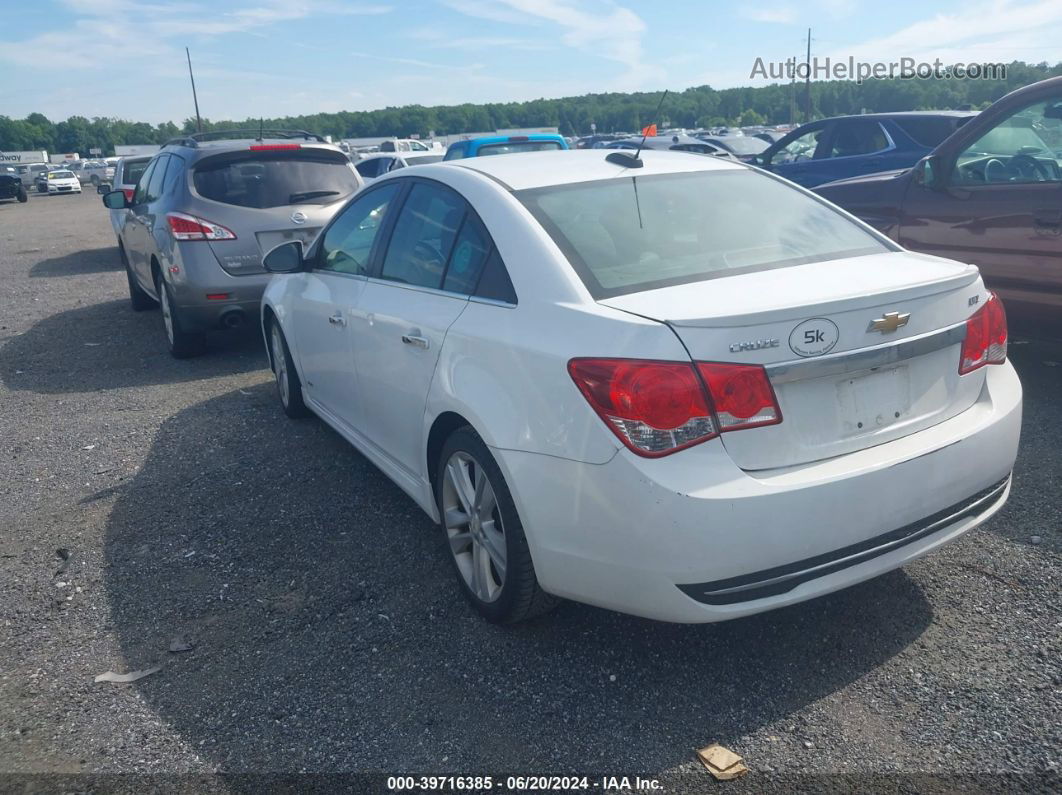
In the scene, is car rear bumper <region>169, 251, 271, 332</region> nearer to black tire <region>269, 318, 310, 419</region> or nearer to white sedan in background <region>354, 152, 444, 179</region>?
black tire <region>269, 318, 310, 419</region>

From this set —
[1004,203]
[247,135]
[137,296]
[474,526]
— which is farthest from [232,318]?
[1004,203]

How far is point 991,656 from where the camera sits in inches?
117

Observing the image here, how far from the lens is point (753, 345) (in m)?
2.57

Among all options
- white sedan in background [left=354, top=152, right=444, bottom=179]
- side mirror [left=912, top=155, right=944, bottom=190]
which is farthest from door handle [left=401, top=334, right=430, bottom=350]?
white sedan in background [left=354, top=152, right=444, bottom=179]

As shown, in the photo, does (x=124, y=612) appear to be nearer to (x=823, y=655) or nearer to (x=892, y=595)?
(x=823, y=655)

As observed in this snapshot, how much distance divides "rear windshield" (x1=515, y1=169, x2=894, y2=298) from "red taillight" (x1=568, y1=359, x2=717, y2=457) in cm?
41

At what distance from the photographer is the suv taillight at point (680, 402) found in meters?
2.54

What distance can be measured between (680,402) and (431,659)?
Answer: 4.41ft

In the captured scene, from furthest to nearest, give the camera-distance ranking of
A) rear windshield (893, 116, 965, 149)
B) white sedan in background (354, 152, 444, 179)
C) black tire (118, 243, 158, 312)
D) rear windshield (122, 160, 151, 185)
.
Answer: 1. white sedan in background (354, 152, 444, 179)
2. rear windshield (122, 160, 151, 185)
3. rear windshield (893, 116, 965, 149)
4. black tire (118, 243, 158, 312)

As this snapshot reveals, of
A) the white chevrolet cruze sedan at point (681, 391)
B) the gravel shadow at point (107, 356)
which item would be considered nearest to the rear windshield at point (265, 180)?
the gravel shadow at point (107, 356)

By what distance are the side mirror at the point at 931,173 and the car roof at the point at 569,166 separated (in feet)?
7.82

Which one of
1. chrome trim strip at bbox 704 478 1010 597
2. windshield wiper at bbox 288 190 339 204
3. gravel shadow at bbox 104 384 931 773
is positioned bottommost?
gravel shadow at bbox 104 384 931 773

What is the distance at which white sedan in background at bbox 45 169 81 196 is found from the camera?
48.2m

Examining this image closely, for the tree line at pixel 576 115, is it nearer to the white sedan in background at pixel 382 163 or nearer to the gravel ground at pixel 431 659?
the white sedan in background at pixel 382 163
